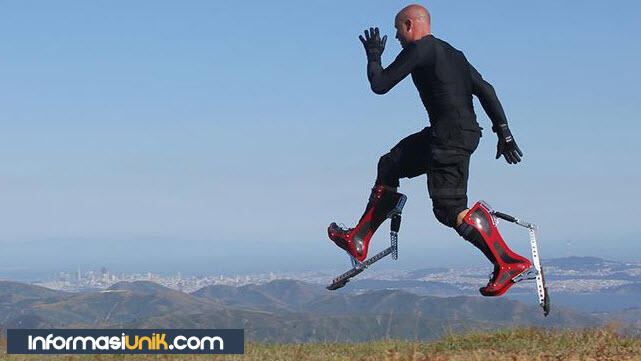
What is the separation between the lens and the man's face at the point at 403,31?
11.8 meters

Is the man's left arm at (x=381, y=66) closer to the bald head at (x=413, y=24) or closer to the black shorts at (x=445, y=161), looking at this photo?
the bald head at (x=413, y=24)

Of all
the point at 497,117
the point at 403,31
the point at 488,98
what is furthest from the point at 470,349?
the point at 403,31

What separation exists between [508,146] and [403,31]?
7.21 ft

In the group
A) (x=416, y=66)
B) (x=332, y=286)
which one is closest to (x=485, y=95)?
(x=416, y=66)

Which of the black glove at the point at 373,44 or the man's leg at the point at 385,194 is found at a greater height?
the black glove at the point at 373,44

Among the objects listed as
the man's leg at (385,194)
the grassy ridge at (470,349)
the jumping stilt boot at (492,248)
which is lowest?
the grassy ridge at (470,349)

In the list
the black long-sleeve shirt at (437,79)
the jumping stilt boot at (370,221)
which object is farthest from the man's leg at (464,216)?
the jumping stilt boot at (370,221)

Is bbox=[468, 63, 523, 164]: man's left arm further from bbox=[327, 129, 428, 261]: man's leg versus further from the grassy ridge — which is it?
the grassy ridge

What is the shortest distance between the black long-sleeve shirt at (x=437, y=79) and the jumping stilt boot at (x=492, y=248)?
3.57ft

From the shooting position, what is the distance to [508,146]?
12203mm

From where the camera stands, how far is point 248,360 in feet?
33.2

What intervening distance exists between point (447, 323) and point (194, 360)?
5.29 metres

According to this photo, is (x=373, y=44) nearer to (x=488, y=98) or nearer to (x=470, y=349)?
(x=488, y=98)

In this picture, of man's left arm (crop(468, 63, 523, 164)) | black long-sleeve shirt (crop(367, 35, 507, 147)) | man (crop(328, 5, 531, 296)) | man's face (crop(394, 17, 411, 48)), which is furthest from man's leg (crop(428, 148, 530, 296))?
man's face (crop(394, 17, 411, 48))
